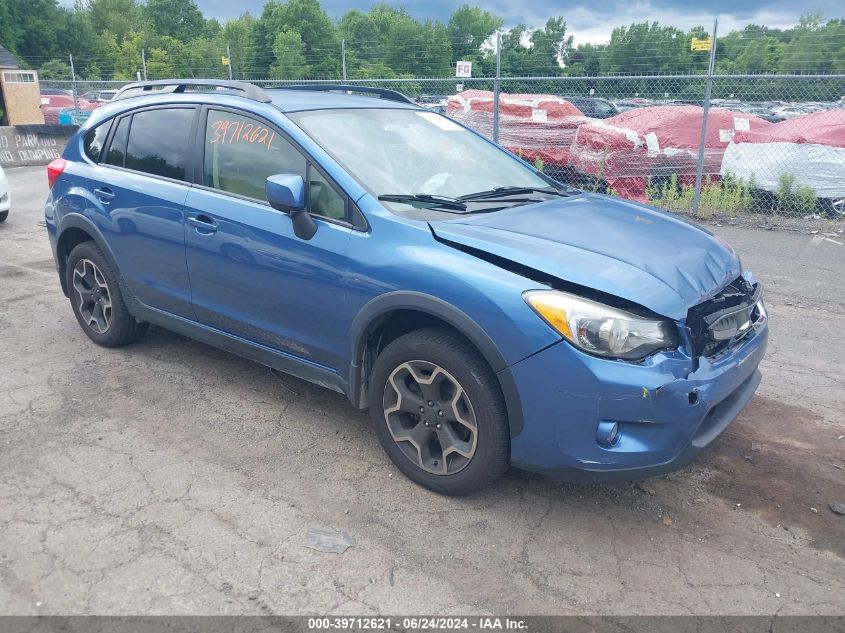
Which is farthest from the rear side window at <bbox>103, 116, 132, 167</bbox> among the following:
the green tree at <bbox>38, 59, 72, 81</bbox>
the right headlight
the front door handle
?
the green tree at <bbox>38, 59, 72, 81</bbox>

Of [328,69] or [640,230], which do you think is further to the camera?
[328,69]

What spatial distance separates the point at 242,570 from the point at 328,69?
3266 cm

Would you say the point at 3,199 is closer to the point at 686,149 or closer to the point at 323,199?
the point at 323,199

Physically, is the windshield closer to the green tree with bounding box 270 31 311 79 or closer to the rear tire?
the rear tire

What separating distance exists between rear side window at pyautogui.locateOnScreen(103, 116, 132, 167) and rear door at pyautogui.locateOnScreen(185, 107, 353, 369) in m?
0.86

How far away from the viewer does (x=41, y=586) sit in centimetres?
277

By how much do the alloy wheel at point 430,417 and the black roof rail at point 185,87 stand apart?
183cm

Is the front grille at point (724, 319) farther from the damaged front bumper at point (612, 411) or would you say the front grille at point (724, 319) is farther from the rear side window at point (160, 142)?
the rear side window at point (160, 142)

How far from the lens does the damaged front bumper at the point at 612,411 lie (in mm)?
2811

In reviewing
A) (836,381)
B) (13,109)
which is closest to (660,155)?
(836,381)

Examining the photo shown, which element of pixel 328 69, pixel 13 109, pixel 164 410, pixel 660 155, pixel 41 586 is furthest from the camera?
pixel 328 69

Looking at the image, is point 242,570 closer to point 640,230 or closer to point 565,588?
point 565,588

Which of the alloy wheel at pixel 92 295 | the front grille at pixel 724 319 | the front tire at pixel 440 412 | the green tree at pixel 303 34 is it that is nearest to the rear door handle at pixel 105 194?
the alloy wheel at pixel 92 295

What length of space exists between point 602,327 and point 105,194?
3.45 m
